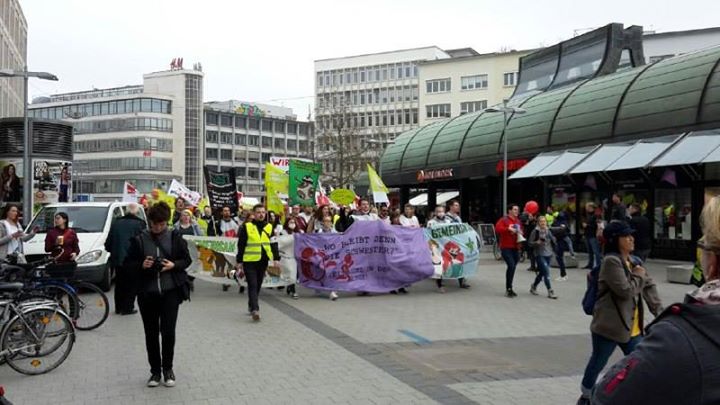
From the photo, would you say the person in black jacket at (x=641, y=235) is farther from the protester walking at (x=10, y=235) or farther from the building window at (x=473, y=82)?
the building window at (x=473, y=82)

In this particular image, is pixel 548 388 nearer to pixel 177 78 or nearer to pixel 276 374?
pixel 276 374

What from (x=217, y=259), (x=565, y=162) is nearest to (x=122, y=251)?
(x=217, y=259)

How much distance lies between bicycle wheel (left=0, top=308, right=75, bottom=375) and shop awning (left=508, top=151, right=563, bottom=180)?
19692 millimetres

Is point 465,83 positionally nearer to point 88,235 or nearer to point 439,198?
point 439,198

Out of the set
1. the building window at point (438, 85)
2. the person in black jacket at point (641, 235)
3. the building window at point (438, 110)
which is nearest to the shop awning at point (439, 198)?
the person in black jacket at point (641, 235)

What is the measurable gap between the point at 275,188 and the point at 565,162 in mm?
10680

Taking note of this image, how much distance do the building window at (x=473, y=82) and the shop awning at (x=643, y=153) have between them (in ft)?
224

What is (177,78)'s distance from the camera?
4631 inches

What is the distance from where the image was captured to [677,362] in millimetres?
1647

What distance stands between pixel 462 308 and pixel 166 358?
21.3 feet

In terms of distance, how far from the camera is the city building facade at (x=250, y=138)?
417 ft

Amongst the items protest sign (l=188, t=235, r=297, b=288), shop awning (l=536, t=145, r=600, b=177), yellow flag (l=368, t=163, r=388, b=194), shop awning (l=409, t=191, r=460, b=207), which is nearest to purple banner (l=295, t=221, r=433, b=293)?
protest sign (l=188, t=235, r=297, b=288)

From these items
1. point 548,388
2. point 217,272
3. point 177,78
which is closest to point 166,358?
point 548,388

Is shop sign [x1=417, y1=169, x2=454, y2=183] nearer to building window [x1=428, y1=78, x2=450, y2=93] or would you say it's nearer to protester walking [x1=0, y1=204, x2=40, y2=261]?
protester walking [x1=0, y1=204, x2=40, y2=261]
